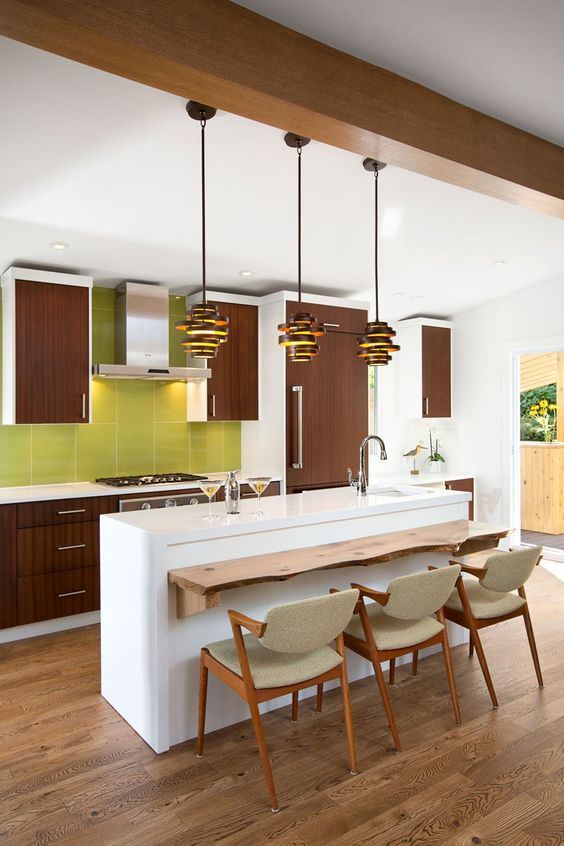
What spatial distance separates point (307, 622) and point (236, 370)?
Result: 3.18 meters

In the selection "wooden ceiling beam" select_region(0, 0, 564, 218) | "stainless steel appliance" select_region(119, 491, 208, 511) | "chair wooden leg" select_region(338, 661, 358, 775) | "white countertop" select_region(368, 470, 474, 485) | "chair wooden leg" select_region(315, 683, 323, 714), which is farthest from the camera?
"white countertop" select_region(368, 470, 474, 485)

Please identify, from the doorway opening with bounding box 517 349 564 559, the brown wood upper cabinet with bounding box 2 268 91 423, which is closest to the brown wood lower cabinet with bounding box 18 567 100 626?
the brown wood upper cabinet with bounding box 2 268 91 423

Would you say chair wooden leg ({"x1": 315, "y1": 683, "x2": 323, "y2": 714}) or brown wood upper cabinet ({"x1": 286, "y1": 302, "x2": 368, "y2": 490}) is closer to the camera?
chair wooden leg ({"x1": 315, "y1": 683, "x2": 323, "y2": 714})

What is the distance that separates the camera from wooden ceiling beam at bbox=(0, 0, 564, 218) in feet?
5.80

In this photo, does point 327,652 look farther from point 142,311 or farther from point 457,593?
point 142,311

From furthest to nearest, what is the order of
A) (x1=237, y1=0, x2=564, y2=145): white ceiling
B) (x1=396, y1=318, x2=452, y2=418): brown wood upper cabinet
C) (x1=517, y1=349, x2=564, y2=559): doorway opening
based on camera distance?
(x1=517, y1=349, x2=564, y2=559): doorway opening, (x1=396, y1=318, x2=452, y2=418): brown wood upper cabinet, (x1=237, y1=0, x2=564, y2=145): white ceiling

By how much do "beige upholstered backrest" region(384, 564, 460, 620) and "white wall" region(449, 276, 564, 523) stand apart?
3860 mm

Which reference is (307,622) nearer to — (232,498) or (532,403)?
(232,498)

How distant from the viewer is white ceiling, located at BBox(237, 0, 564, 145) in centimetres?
203

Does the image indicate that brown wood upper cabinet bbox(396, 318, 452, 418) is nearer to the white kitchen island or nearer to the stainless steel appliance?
the stainless steel appliance

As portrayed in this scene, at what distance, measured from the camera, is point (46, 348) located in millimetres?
4352

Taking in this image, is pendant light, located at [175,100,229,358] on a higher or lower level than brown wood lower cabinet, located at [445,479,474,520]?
higher

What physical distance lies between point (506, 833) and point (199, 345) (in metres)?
2.18

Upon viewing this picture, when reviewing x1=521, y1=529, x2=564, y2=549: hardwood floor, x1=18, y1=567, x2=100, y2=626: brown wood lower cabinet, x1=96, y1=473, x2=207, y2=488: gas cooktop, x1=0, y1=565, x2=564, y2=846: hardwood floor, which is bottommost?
x1=0, y1=565, x2=564, y2=846: hardwood floor
